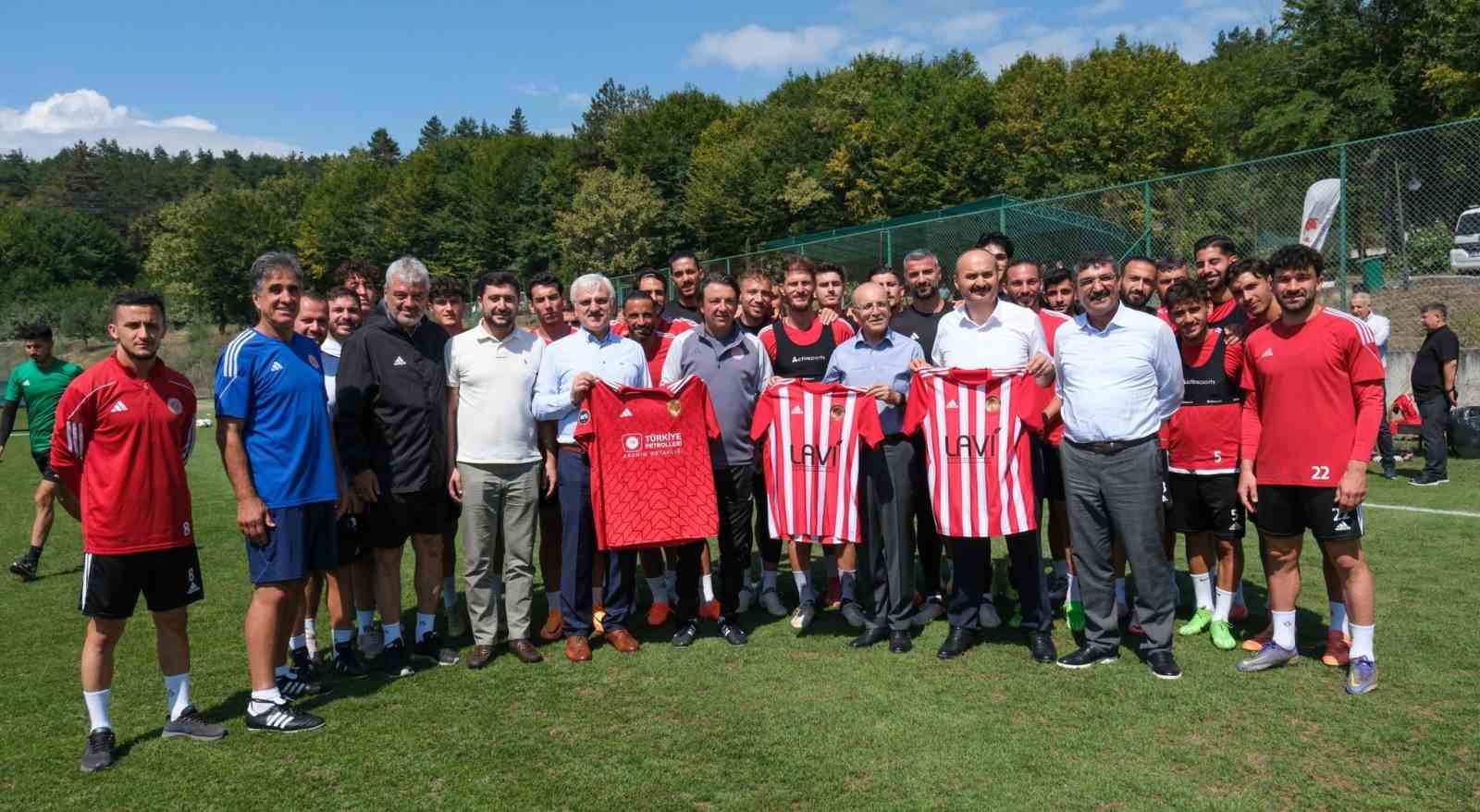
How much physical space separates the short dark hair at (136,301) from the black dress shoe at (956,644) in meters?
4.37

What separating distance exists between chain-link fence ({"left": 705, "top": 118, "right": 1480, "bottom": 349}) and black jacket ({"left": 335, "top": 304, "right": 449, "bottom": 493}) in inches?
271

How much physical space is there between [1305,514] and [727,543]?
321cm

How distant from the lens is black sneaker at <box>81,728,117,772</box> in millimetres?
4133

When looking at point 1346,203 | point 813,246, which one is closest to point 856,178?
point 813,246

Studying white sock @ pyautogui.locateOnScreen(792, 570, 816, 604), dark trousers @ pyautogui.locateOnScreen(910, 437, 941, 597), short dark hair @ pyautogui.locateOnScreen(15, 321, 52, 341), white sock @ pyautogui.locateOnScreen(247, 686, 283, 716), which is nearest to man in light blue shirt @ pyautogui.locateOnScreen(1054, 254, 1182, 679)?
dark trousers @ pyautogui.locateOnScreen(910, 437, 941, 597)

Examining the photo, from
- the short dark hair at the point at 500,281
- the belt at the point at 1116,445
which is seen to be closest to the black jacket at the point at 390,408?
the short dark hair at the point at 500,281

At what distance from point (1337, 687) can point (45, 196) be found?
168416 millimetres

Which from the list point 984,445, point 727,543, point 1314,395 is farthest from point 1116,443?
point 727,543

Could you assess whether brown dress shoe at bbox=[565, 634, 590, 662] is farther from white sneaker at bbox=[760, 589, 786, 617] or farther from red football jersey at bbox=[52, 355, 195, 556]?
red football jersey at bbox=[52, 355, 195, 556]

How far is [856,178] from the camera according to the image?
173 ft

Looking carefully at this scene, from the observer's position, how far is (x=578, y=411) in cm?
556

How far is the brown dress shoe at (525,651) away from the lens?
18.0ft

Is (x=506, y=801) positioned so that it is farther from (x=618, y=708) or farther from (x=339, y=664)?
(x=339, y=664)

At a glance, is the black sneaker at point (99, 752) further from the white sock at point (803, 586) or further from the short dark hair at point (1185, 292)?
the short dark hair at point (1185, 292)
